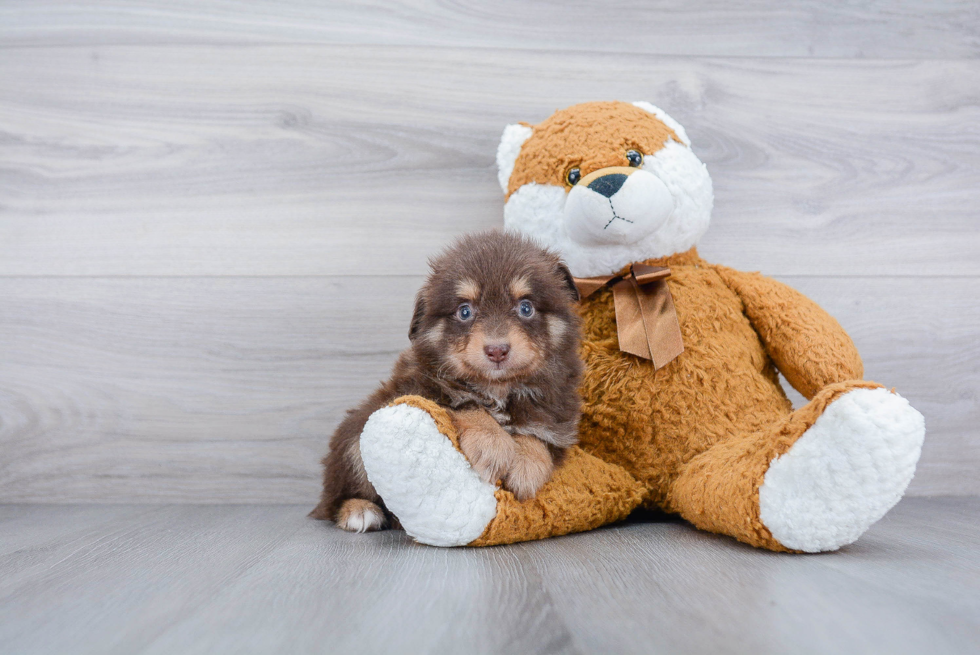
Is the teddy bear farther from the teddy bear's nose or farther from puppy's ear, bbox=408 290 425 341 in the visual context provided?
puppy's ear, bbox=408 290 425 341

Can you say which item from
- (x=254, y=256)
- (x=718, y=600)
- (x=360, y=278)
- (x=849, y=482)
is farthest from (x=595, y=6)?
(x=718, y=600)

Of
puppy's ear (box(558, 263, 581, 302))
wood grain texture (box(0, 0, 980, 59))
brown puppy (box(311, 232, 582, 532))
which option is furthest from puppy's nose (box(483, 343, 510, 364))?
wood grain texture (box(0, 0, 980, 59))

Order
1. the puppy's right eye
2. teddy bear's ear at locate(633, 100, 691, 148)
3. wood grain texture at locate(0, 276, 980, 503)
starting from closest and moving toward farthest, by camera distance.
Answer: the puppy's right eye → teddy bear's ear at locate(633, 100, 691, 148) → wood grain texture at locate(0, 276, 980, 503)

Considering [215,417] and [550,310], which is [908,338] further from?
[215,417]

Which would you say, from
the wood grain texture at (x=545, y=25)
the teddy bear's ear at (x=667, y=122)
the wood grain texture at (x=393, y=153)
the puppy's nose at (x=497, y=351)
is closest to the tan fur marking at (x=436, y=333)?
the puppy's nose at (x=497, y=351)

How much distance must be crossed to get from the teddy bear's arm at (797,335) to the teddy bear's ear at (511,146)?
0.54 m

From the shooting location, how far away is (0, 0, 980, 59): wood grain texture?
183cm

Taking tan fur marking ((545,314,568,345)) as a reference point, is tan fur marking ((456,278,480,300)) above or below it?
above

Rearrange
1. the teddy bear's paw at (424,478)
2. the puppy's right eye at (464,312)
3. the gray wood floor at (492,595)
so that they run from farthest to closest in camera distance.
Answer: the puppy's right eye at (464,312)
the teddy bear's paw at (424,478)
the gray wood floor at (492,595)

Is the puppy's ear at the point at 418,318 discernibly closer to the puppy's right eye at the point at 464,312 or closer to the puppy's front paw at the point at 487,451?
the puppy's right eye at the point at 464,312

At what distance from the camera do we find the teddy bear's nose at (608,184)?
1.33 metres

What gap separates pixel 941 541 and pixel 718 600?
0.68m

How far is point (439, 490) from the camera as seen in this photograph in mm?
1107

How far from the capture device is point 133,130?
1824 mm
